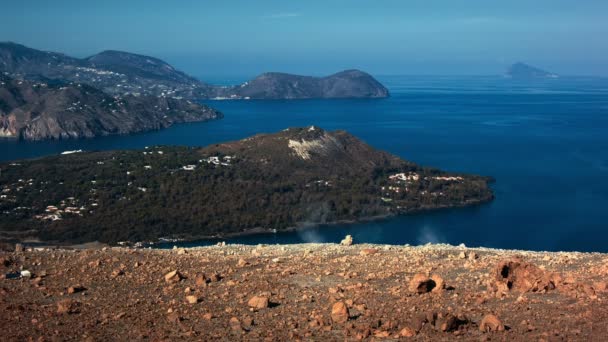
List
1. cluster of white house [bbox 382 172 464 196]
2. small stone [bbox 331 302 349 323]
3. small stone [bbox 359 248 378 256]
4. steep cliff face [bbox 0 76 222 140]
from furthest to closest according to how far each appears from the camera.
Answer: steep cliff face [bbox 0 76 222 140], cluster of white house [bbox 382 172 464 196], small stone [bbox 359 248 378 256], small stone [bbox 331 302 349 323]

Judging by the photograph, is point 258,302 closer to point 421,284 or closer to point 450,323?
point 421,284

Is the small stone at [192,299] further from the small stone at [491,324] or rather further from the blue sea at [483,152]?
the blue sea at [483,152]

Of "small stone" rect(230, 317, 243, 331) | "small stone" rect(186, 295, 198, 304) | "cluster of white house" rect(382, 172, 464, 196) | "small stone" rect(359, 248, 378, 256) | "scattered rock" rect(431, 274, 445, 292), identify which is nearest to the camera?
"small stone" rect(230, 317, 243, 331)

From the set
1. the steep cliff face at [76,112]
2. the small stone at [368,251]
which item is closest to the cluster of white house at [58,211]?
the small stone at [368,251]

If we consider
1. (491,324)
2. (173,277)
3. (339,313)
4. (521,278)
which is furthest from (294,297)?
(521,278)

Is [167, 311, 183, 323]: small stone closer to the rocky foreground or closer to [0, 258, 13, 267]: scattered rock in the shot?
the rocky foreground

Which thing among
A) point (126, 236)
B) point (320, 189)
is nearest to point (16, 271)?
point (126, 236)

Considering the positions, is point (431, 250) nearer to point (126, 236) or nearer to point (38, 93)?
point (126, 236)

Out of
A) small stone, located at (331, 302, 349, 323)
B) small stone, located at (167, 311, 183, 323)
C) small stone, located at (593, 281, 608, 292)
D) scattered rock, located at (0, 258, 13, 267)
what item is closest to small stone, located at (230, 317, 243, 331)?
A: small stone, located at (167, 311, 183, 323)
